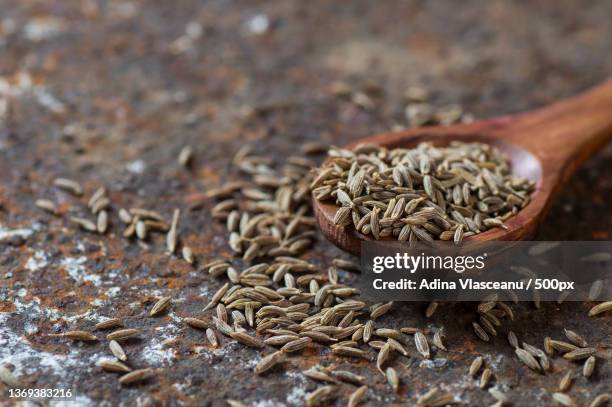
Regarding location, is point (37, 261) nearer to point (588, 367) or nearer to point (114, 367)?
point (114, 367)

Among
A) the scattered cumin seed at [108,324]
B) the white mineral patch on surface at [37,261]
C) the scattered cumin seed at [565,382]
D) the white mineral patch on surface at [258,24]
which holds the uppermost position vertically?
the white mineral patch on surface at [258,24]

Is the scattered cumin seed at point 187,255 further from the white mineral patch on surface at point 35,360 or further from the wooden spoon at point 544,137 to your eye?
the wooden spoon at point 544,137

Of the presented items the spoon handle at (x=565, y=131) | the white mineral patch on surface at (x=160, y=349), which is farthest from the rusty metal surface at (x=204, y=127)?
the spoon handle at (x=565, y=131)

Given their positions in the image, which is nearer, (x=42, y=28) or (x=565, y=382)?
(x=565, y=382)

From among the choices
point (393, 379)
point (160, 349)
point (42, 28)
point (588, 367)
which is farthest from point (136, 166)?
point (588, 367)

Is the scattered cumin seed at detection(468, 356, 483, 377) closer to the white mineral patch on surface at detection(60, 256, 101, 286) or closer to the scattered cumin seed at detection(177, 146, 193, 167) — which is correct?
the white mineral patch on surface at detection(60, 256, 101, 286)

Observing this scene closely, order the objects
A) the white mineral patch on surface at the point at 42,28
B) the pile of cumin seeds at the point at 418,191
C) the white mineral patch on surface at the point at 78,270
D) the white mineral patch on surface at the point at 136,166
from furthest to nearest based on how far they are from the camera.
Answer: the white mineral patch on surface at the point at 42,28 < the white mineral patch on surface at the point at 136,166 < the white mineral patch on surface at the point at 78,270 < the pile of cumin seeds at the point at 418,191

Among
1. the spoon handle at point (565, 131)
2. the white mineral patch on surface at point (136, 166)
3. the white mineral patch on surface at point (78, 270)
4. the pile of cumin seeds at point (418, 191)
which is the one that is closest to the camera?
the pile of cumin seeds at point (418, 191)
